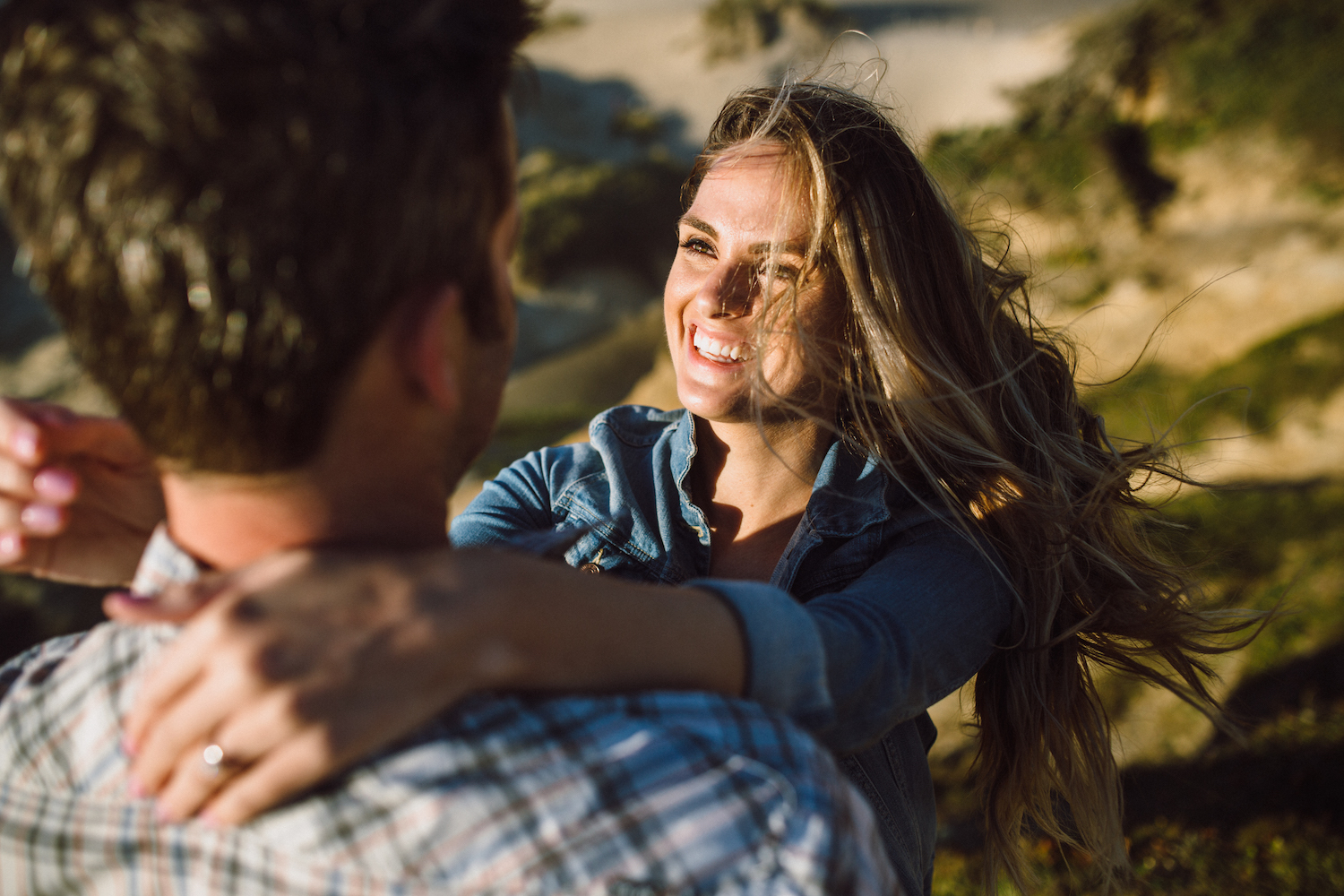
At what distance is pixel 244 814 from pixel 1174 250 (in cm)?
1044

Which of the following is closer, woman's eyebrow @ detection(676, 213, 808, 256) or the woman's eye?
woman's eyebrow @ detection(676, 213, 808, 256)

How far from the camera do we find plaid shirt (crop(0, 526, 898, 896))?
36.0 inches

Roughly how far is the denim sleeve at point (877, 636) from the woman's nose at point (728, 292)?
28.1 inches

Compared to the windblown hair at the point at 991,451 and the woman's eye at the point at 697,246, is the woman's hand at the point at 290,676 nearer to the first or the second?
the windblown hair at the point at 991,451

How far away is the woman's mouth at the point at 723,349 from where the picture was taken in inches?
86.0

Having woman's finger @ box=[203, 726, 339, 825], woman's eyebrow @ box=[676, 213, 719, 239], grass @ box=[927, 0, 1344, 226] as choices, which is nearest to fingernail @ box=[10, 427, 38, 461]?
woman's finger @ box=[203, 726, 339, 825]

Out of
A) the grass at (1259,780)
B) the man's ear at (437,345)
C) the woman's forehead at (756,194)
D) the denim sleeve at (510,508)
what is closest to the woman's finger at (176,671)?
the man's ear at (437,345)

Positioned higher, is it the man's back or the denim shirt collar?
the man's back

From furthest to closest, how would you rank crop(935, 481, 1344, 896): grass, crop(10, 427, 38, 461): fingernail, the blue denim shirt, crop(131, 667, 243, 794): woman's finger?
crop(935, 481, 1344, 896): grass
the blue denim shirt
crop(10, 427, 38, 461): fingernail
crop(131, 667, 243, 794): woman's finger

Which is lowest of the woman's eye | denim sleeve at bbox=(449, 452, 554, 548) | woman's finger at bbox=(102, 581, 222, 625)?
denim sleeve at bbox=(449, 452, 554, 548)

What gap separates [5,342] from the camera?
12.3 m

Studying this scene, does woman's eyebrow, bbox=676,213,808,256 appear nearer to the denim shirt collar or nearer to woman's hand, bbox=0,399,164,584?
the denim shirt collar

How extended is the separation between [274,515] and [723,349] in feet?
4.52

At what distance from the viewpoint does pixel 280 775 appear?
2.82 ft
